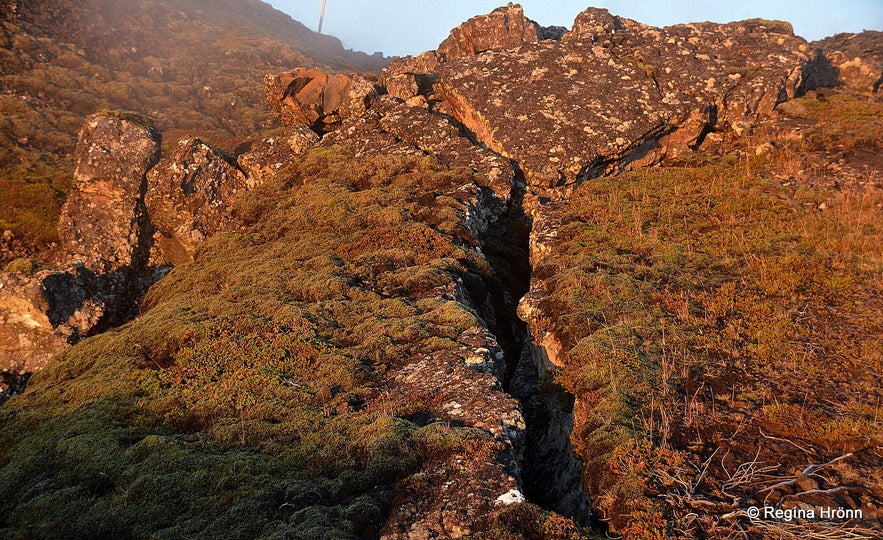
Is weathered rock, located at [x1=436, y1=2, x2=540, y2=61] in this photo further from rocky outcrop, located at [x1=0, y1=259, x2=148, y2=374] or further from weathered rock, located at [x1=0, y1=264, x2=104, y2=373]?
weathered rock, located at [x1=0, y1=264, x2=104, y2=373]

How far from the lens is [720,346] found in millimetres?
10320

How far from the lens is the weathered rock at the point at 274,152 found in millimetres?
22641

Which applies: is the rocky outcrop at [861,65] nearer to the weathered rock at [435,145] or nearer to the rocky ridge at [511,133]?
the rocky ridge at [511,133]

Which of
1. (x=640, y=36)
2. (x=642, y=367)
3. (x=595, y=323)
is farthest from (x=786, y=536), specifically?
(x=640, y=36)

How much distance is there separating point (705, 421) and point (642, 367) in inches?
63.7

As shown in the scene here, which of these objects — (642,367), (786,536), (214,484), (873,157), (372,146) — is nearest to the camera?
(786,536)

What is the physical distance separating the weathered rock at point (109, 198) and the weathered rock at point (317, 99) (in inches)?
281

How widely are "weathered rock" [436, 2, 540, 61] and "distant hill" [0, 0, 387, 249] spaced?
59.7 ft

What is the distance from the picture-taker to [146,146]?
21391 mm

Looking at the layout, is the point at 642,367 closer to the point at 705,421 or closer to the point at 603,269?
the point at 705,421

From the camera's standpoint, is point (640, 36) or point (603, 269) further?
point (640, 36)

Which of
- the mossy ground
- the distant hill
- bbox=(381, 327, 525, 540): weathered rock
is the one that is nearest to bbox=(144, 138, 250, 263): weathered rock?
the mossy ground

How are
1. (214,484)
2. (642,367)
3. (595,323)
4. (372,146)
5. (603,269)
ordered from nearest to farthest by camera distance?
(214,484)
(642,367)
(595,323)
(603,269)
(372,146)

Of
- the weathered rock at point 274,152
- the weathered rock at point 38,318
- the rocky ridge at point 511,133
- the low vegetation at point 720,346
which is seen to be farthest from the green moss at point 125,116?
the low vegetation at point 720,346
